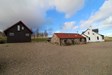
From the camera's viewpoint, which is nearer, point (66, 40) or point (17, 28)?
point (17, 28)

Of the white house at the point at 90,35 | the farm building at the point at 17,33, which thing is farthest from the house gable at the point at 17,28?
the white house at the point at 90,35

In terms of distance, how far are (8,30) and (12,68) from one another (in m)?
29.2

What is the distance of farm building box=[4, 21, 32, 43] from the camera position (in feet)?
123

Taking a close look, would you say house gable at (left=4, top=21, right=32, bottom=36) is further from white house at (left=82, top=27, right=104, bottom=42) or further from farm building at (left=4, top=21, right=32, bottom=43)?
white house at (left=82, top=27, right=104, bottom=42)

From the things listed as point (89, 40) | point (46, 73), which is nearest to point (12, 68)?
point (46, 73)

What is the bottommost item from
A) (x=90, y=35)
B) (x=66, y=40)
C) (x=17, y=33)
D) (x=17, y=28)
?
(x=66, y=40)

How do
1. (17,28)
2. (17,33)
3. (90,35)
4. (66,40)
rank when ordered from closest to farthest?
1. (17,33)
2. (17,28)
3. (66,40)
4. (90,35)

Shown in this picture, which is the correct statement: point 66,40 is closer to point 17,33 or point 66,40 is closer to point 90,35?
point 17,33

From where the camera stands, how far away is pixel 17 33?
38.3 m

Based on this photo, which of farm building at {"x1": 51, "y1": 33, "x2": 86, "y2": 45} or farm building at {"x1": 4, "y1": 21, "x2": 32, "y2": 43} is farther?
farm building at {"x1": 51, "y1": 33, "x2": 86, "y2": 45}

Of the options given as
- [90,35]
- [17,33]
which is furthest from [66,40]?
[90,35]

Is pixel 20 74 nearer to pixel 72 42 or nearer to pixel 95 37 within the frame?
pixel 72 42

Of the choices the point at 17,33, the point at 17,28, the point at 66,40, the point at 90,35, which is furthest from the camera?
the point at 90,35

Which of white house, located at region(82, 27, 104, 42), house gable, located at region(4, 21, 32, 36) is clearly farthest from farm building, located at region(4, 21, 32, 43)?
white house, located at region(82, 27, 104, 42)
